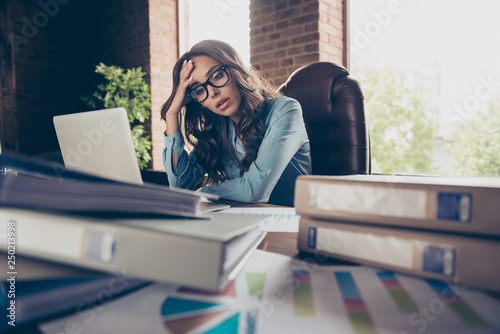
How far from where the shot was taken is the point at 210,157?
161cm

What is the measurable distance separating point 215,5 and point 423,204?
4.32m

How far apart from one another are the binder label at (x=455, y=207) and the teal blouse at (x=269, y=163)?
819 mm

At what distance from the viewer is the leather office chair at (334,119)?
1.39 metres

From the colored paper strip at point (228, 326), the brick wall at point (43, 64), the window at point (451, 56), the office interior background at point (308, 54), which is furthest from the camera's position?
the brick wall at point (43, 64)

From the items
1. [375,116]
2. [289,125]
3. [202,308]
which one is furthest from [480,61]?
[202,308]

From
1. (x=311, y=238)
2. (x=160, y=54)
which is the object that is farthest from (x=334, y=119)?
(x=160, y=54)

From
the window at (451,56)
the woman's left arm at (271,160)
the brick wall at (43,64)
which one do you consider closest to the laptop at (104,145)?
the woman's left arm at (271,160)

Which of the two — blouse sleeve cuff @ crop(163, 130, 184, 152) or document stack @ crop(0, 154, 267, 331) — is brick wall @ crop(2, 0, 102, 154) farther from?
document stack @ crop(0, 154, 267, 331)

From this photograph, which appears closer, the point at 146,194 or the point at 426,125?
the point at 146,194

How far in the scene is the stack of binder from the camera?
13.1 inches

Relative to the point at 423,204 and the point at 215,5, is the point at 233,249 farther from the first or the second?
the point at 215,5

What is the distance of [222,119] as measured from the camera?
1667 millimetres

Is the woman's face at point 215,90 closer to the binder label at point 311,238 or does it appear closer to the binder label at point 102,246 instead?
Answer: the binder label at point 311,238

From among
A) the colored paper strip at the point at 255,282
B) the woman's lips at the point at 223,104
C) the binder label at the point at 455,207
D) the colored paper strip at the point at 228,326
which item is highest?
the woman's lips at the point at 223,104
